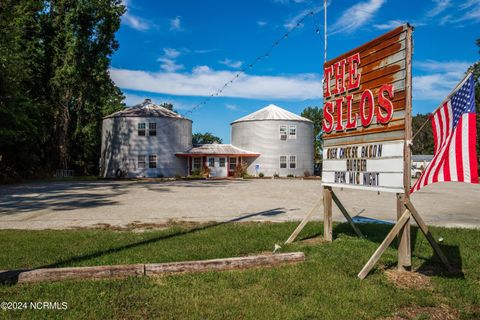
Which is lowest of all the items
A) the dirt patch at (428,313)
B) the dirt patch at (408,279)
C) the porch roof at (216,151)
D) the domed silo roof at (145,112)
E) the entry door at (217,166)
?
the dirt patch at (428,313)

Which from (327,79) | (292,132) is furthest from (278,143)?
(327,79)

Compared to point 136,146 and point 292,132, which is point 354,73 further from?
point 292,132

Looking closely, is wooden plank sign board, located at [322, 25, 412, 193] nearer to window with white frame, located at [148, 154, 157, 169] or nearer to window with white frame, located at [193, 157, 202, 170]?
window with white frame, located at [148, 154, 157, 169]

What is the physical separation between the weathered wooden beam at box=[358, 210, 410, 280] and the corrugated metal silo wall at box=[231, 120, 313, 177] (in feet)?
115

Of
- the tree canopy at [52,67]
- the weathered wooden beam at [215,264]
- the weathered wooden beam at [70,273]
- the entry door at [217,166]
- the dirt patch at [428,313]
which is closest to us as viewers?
the dirt patch at [428,313]

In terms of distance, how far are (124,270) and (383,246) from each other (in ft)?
12.2

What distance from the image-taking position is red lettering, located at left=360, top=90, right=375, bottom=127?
6445 mm

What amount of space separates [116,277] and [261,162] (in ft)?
119

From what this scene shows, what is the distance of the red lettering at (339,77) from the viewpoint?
24.1 ft

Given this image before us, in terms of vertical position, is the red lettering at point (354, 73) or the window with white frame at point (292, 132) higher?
the window with white frame at point (292, 132)

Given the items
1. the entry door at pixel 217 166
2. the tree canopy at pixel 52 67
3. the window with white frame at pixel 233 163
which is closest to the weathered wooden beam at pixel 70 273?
the tree canopy at pixel 52 67

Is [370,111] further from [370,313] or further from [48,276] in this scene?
[48,276]

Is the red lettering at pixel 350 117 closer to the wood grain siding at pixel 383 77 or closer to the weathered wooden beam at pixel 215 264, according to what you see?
the wood grain siding at pixel 383 77

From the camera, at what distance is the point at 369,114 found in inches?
255
